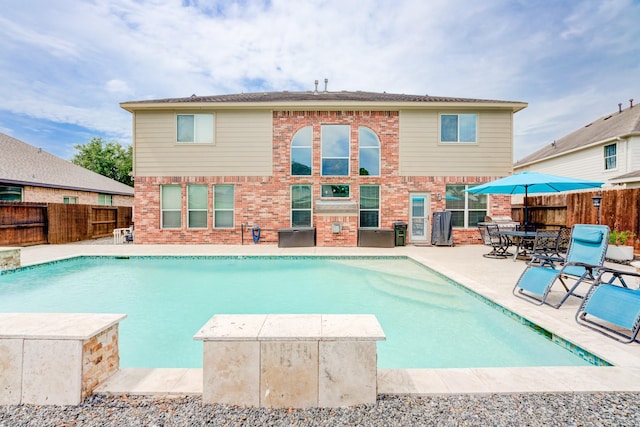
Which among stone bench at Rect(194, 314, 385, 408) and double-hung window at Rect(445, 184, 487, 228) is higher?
double-hung window at Rect(445, 184, 487, 228)

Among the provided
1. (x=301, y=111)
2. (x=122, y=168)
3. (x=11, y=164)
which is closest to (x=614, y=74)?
(x=301, y=111)

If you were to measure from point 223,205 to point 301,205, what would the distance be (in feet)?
9.77

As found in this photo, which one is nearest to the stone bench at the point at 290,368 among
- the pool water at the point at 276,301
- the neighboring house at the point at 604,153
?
the pool water at the point at 276,301

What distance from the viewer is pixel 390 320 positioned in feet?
14.3

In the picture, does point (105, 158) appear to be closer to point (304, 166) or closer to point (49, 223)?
point (49, 223)

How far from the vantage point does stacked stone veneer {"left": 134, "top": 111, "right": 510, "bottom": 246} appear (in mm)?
10672

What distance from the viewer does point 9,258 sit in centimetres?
655

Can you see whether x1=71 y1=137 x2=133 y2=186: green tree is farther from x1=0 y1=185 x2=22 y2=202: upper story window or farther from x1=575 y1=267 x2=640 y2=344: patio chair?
x1=575 y1=267 x2=640 y2=344: patio chair

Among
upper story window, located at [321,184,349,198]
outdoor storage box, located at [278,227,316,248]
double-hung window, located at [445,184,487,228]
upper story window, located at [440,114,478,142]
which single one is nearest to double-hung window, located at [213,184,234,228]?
outdoor storage box, located at [278,227,316,248]

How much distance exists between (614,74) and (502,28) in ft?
31.6

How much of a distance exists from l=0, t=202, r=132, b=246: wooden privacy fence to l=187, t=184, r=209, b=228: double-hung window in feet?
16.9

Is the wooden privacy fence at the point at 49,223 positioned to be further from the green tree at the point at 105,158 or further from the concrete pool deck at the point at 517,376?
the green tree at the point at 105,158

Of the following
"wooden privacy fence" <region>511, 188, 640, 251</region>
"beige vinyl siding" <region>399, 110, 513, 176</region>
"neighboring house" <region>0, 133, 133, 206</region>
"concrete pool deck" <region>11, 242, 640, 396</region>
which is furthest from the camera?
"neighboring house" <region>0, 133, 133, 206</region>

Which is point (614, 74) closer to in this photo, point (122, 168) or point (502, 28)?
point (502, 28)
